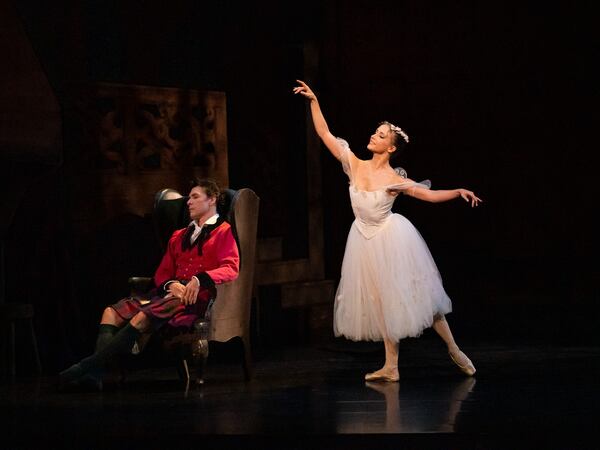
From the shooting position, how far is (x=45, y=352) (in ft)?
23.2

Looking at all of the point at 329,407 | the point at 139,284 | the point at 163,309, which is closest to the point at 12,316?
the point at 139,284

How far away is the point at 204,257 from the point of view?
232 inches

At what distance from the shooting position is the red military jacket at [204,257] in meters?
5.83

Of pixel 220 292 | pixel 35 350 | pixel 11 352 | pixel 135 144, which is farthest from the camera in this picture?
pixel 135 144

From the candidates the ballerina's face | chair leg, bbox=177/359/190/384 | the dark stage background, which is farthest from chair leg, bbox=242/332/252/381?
the dark stage background

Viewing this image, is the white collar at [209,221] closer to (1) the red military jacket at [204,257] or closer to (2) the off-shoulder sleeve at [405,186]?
(1) the red military jacket at [204,257]

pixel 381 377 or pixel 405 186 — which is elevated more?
pixel 405 186

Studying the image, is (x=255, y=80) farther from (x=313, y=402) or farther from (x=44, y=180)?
(x=313, y=402)

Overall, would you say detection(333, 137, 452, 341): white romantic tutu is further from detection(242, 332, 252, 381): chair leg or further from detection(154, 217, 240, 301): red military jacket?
detection(154, 217, 240, 301): red military jacket

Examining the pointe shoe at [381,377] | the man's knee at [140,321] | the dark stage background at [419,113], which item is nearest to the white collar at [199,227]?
the man's knee at [140,321]

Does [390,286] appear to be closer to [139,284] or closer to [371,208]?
[371,208]

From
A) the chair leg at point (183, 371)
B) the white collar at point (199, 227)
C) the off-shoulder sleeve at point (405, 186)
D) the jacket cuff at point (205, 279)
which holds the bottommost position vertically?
the chair leg at point (183, 371)

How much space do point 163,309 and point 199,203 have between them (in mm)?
535

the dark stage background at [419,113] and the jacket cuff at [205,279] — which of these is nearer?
the jacket cuff at [205,279]
